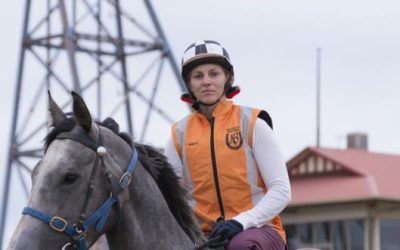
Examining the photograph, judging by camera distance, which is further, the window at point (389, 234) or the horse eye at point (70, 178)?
the window at point (389, 234)

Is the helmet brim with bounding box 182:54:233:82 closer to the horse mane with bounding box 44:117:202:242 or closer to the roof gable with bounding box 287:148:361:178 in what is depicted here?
the horse mane with bounding box 44:117:202:242

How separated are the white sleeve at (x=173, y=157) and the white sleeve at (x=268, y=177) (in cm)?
47

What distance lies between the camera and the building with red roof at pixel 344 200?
94.6 feet

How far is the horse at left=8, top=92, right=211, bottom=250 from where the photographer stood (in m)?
5.73

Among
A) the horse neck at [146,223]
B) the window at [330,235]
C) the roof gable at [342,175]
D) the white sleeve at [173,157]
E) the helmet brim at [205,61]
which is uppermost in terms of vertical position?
the helmet brim at [205,61]

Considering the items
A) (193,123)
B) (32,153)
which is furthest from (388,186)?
(193,123)

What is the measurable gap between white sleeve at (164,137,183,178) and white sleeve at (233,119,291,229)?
468 mm

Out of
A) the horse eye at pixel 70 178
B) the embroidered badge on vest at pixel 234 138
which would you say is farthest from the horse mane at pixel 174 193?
the horse eye at pixel 70 178

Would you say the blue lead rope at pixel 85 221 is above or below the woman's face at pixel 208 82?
below

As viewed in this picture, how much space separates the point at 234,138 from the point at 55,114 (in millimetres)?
1140

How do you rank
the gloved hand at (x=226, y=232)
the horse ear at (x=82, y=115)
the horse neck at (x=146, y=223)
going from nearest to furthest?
the horse ear at (x=82, y=115) < the horse neck at (x=146, y=223) < the gloved hand at (x=226, y=232)

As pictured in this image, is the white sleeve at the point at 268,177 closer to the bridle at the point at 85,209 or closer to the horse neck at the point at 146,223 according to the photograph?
the horse neck at the point at 146,223

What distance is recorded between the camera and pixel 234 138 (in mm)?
6688

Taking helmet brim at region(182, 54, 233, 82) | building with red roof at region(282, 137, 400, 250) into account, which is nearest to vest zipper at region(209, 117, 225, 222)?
helmet brim at region(182, 54, 233, 82)
